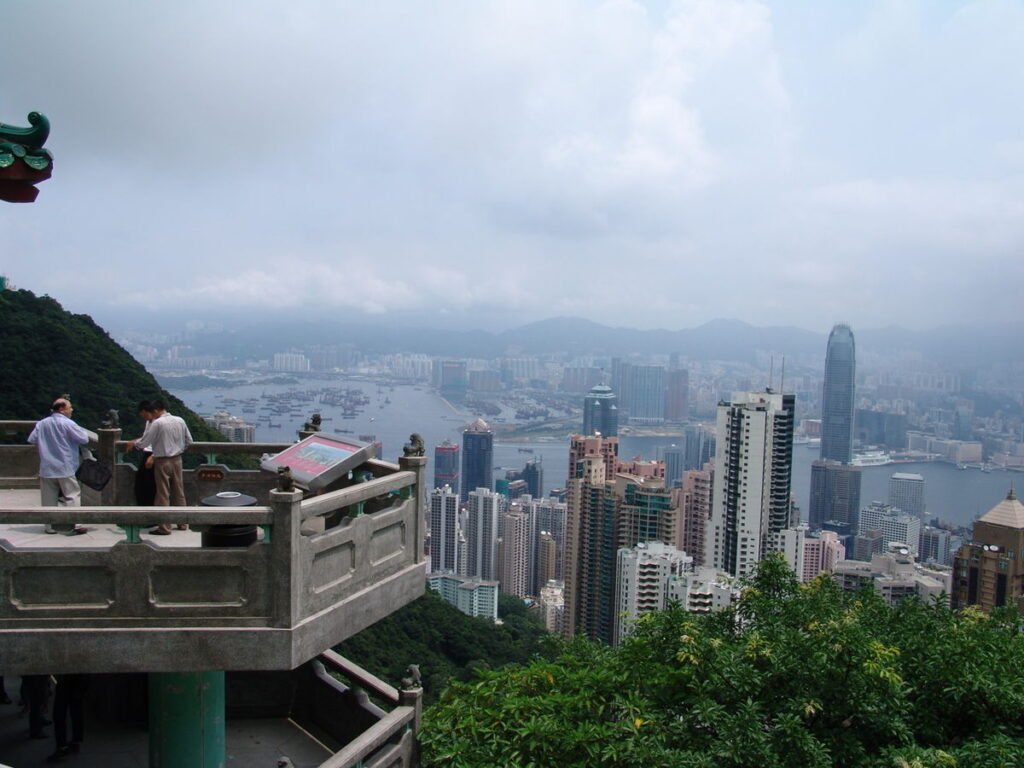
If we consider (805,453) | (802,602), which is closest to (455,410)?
(805,453)

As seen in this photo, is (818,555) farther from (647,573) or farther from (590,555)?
(647,573)

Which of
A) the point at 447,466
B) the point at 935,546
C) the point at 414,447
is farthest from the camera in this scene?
the point at 447,466

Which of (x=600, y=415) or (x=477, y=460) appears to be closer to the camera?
(x=477, y=460)

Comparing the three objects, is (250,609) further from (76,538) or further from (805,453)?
(805,453)

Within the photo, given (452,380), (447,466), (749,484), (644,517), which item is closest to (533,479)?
(447,466)

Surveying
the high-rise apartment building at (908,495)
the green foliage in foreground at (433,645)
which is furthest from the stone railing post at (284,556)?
the high-rise apartment building at (908,495)
